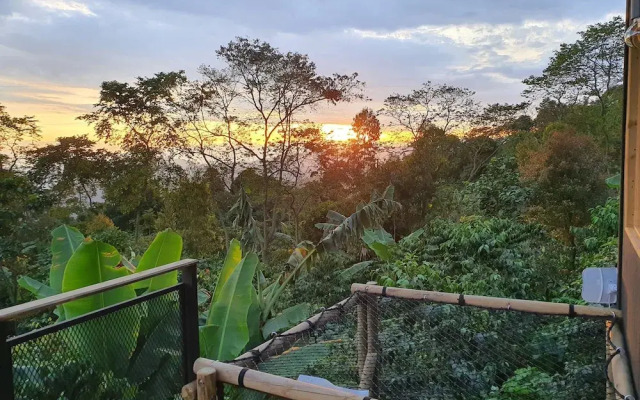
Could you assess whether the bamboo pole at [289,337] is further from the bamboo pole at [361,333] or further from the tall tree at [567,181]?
the tall tree at [567,181]

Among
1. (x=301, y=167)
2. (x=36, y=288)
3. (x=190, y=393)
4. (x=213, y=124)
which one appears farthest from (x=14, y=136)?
(x=190, y=393)

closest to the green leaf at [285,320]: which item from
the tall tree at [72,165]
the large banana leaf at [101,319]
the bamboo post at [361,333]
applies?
the bamboo post at [361,333]

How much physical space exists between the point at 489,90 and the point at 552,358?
12.4m

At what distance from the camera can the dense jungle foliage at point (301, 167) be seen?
670 cm

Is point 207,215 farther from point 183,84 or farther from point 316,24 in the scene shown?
point 316,24

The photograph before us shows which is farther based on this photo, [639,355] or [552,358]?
[552,358]

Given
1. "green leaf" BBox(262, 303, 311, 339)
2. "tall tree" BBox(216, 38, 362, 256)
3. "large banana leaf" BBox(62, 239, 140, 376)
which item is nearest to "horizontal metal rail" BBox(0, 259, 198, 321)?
"large banana leaf" BBox(62, 239, 140, 376)

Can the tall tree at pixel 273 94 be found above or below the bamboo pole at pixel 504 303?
above

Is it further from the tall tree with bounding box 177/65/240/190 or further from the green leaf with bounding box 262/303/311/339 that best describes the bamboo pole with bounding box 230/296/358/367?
the tall tree with bounding box 177/65/240/190

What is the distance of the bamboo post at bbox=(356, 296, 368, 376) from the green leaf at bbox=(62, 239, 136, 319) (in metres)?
1.26

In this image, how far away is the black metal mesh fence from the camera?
1455 mm

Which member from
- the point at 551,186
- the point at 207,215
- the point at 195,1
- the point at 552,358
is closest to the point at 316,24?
the point at 195,1

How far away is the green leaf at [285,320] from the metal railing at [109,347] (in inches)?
63.3

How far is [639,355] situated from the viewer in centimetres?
150
